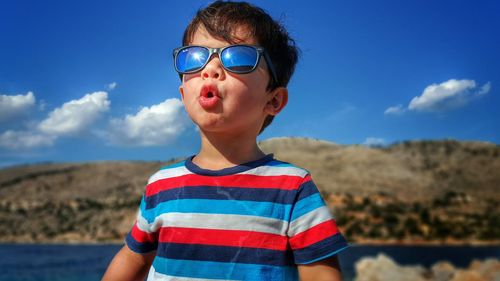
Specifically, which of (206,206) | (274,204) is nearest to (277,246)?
(274,204)

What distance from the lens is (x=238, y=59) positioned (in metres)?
1.71

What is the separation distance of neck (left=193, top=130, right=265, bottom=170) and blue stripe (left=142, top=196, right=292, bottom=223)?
6.4 inches

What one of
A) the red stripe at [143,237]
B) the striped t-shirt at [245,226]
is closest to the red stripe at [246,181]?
the striped t-shirt at [245,226]

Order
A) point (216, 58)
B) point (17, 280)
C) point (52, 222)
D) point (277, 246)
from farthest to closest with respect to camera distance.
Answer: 1. point (52, 222)
2. point (17, 280)
3. point (216, 58)
4. point (277, 246)

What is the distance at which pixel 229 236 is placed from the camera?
163 centimetres

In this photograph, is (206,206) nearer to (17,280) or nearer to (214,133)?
(214,133)

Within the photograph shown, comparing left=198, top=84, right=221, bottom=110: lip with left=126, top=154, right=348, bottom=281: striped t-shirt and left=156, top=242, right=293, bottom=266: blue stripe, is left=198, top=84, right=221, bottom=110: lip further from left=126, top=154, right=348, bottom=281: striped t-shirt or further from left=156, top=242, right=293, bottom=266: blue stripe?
left=156, top=242, right=293, bottom=266: blue stripe

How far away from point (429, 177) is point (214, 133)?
35.3 meters

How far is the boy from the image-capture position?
1604mm

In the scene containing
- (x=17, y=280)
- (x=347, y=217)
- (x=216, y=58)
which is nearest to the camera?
(x=216, y=58)

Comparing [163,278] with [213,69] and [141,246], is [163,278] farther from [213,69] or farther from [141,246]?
[213,69]

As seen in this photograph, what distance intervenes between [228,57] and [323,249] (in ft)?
2.24

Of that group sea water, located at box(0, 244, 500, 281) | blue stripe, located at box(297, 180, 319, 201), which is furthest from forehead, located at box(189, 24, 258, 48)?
sea water, located at box(0, 244, 500, 281)

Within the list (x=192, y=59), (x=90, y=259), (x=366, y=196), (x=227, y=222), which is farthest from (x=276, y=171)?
(x=366, y=196)
